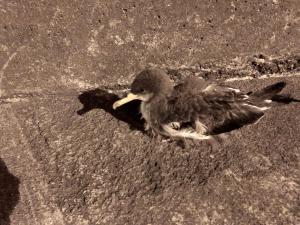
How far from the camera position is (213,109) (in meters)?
2.93

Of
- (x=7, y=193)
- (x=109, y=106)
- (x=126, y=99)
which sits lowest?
(x=7, y=193)

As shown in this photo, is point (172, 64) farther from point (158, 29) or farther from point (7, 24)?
point (7, 24)

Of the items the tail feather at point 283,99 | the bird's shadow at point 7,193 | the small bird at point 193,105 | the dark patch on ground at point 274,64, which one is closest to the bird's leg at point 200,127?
the small bird at point 193,105

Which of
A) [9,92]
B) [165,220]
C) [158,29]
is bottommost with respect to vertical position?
[165,220]

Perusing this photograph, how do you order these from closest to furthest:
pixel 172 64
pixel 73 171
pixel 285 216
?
1. pixel 285 216
2. pixel 73 171
3. pixel 172 64

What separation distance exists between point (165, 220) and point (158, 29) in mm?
1204

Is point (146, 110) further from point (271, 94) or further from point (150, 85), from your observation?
point (271, 94)

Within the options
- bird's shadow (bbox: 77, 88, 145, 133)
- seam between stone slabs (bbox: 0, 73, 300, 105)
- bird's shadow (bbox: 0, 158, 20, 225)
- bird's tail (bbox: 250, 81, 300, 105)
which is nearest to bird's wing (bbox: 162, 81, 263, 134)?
bird's tail (bbox: 250, 81, 300, 105)

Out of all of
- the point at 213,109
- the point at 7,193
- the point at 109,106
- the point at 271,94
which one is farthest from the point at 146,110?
the point at 7,193

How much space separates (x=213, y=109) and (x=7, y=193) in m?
1.18

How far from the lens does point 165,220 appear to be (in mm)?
2586

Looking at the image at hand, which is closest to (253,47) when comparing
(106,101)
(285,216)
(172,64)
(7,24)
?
(172,64)

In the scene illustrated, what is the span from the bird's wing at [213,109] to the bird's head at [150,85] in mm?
70

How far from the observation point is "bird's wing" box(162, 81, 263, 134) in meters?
2.92
